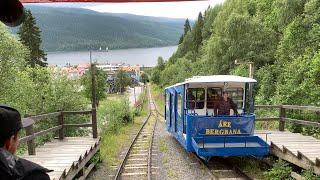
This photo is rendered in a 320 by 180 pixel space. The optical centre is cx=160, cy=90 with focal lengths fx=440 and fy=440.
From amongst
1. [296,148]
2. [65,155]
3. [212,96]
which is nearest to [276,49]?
[212,96]

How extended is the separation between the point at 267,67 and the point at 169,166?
21.2m

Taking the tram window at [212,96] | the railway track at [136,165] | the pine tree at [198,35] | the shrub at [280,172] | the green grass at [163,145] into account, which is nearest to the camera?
the shrub at [280,172]

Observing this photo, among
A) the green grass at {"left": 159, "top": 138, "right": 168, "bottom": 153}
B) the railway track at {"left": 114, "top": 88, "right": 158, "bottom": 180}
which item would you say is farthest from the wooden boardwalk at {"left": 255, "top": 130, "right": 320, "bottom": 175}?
the green grass at {"left": 159, "top": 138, "right": 168, "bottom": 153}

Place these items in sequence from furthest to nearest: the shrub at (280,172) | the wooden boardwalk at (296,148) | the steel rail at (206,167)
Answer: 1. the steel rail at (206,167)
2. the shrub at (280,172)
3. the wooden boardwalk at (296,148)

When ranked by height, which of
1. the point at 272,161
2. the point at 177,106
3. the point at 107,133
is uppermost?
the point at 177,106

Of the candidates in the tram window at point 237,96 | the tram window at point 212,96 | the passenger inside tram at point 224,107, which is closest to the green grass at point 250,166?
the passenger inside tram at point 224,107

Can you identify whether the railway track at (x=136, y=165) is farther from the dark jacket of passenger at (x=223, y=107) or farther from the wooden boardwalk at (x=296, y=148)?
the wooden boardwalk at (x=296, y=148)

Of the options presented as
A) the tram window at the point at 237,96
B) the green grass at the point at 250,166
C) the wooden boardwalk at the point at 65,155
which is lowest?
the green grass at the point at 250,166

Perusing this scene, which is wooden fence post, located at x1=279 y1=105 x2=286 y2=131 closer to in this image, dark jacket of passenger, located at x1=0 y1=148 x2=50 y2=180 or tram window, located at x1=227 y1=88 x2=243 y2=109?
tram window, located at x1=227 y1=88 x2=243 y2=109

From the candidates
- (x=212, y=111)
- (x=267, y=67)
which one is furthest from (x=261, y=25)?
(x=212, y=111)

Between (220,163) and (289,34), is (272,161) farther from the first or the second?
(289,34)

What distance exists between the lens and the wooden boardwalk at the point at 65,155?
359 inches

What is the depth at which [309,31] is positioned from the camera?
958 inches

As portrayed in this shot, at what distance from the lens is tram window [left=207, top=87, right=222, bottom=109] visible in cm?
1442
